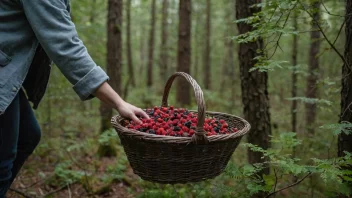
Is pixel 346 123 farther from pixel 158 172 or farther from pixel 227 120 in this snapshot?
pixel 158 172

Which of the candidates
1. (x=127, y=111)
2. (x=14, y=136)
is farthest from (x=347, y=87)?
(x=14, y=136)

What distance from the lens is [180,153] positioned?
1.93 meters

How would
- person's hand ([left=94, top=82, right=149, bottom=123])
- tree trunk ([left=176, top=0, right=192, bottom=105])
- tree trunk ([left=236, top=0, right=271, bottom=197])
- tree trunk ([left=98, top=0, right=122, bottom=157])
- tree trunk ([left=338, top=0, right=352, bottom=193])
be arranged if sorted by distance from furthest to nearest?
1. tree trunk ([left=176, top=0, right=192, bottom=105])
2. tree trunk ([left=98, top=0, right=122, bottom=157])
3. tree trunk ([left=236, top=0, right=271, bottom=197])
4. tree trunk ([left=338, top=0, right=352, bottom=193])
5. person's hand ([left=94, top=82, right=149, bottom=123])

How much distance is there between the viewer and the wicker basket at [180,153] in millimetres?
1857

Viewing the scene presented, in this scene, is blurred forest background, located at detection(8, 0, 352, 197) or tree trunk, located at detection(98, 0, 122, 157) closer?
blurred forest background, located at detection(8, 0, 352, 197)

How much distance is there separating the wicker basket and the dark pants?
2.01 ft

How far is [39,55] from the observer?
2205mm

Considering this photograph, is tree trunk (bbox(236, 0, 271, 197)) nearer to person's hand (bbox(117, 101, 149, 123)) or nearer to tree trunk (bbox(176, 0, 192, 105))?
person's hand (bbox(117, 101, 149, 123))

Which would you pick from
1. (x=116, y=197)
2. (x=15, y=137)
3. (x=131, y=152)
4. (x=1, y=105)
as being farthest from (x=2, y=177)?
(x=116, y=197)

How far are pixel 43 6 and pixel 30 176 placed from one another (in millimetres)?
3273

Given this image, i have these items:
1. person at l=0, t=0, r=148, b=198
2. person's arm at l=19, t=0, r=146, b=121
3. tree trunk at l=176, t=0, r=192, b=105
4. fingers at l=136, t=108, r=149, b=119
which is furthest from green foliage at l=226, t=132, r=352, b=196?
tree trunk at l=176, t=0, r=192, b=105

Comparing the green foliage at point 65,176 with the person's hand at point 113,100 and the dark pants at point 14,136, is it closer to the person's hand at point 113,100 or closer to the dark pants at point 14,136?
the dark pants at point 14,136

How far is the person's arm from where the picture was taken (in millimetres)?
1787

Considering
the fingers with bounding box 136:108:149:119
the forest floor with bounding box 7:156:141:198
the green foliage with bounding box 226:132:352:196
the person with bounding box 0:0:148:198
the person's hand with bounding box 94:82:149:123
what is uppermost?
the person with bounding box 0:0:148:198
